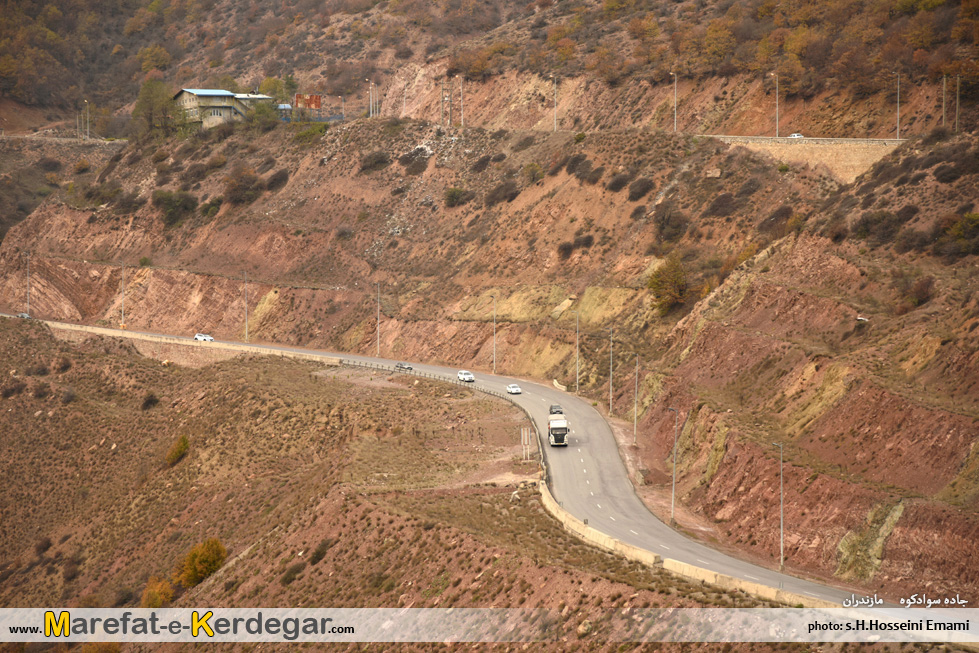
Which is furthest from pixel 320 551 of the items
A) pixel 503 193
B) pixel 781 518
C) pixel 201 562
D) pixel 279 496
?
pixel 503 193

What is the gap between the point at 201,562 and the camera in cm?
5375

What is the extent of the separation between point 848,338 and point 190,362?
5856 centimetres

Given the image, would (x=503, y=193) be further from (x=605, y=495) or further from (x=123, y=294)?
(x=605, y=495)

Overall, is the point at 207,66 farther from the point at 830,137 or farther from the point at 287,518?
the point at 287,518

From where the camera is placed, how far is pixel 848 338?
52.2 m

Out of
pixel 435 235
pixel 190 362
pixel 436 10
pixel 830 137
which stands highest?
pixel 436 10

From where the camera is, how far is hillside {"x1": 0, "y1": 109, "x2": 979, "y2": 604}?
136 ft

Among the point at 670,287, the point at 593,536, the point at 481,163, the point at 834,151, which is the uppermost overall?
the point at 834,151

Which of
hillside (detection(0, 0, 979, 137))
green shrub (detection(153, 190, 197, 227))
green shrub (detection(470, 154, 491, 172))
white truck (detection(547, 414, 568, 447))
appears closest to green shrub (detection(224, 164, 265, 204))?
green shrub (detection(153, 190, 197, 227))

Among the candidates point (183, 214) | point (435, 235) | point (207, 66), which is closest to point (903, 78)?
point (435, 235)

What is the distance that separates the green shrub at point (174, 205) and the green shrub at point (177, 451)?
52.2 metres

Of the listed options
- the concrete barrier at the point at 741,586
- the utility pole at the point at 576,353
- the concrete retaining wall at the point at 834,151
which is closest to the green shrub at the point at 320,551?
the concrete barrier at the point at 741,586

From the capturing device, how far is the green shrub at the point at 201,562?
53.6 m

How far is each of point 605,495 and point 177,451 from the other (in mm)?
33566
